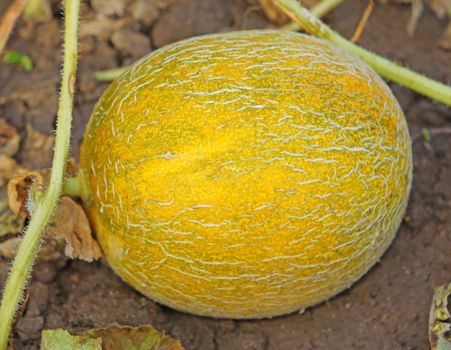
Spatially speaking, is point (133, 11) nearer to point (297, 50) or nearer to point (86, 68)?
point (86, 68)

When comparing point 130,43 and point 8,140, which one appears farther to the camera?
point 130,43

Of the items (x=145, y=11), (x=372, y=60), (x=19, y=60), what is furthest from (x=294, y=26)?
(x=19, y=60)

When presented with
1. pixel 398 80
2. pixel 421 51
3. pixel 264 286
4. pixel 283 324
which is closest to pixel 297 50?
pixel 398 80

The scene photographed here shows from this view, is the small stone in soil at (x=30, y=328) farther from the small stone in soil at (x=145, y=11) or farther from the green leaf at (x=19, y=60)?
the small stone in soil at (x=145, y=11)

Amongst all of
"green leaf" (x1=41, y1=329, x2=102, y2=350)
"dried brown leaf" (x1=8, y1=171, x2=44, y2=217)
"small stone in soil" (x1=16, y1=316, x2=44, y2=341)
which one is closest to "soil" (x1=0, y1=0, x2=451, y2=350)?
"small stone in soil" (x1=16, y1=316, x2=44, y2=341)

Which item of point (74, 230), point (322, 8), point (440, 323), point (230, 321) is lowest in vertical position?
point (230, 321)

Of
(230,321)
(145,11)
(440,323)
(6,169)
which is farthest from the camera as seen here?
(145,11)

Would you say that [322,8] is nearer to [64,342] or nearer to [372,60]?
[372,60]
